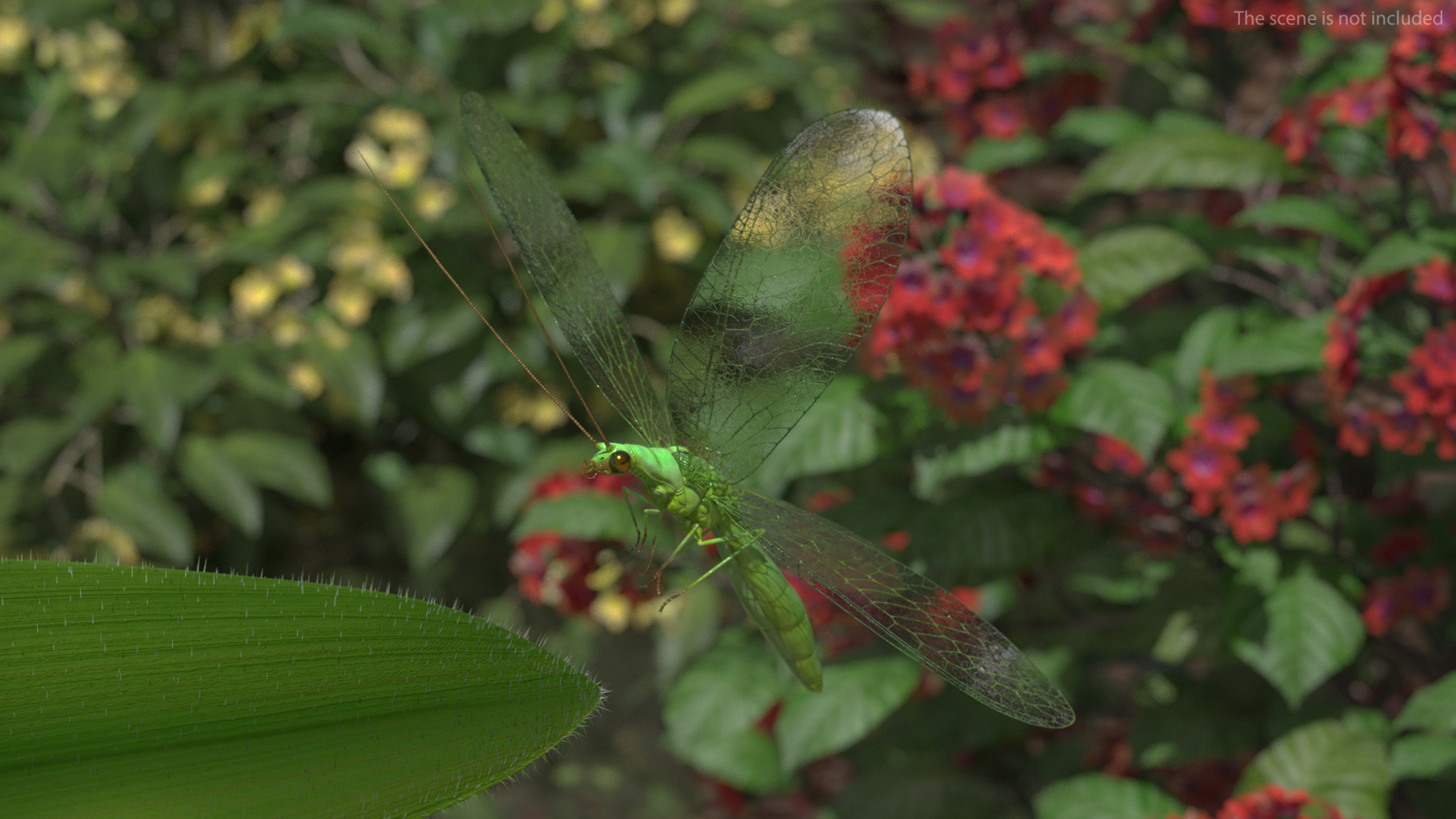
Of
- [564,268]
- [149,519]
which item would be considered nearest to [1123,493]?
[564,268]

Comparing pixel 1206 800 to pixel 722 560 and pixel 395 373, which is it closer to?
pixel 722 560

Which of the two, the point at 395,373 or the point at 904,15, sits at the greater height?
the point at 904,15

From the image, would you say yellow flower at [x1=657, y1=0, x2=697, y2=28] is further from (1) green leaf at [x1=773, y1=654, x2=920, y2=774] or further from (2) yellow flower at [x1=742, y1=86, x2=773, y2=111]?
(1) green leaf at [x1=773, y1=654, x2=920, y2=774]

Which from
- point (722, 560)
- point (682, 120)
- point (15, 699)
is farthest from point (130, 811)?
point (682, 120)

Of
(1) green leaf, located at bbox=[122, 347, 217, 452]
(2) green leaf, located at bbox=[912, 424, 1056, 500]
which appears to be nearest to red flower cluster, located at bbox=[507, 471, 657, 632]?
(2) green leaf, located at bbox=[912, 424, 1056, 500]

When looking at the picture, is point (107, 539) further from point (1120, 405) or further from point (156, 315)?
point (1120, 405)
